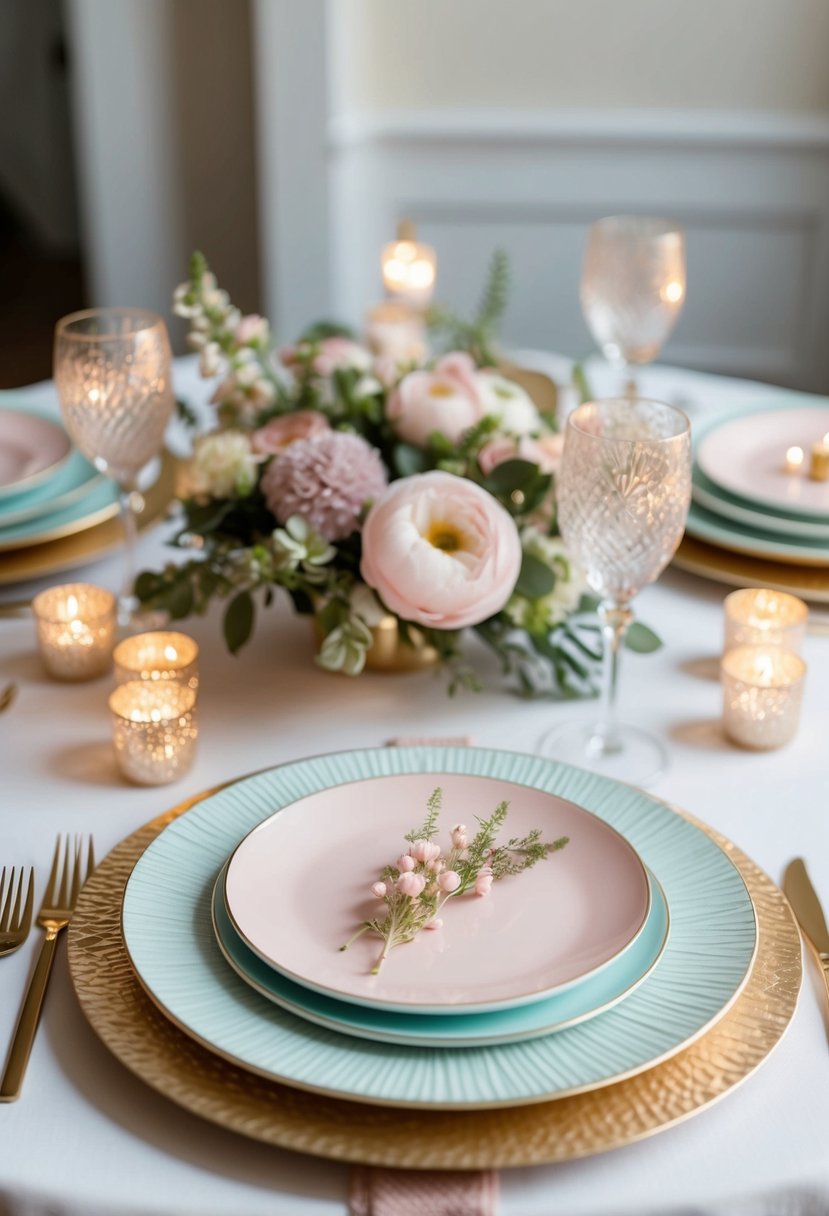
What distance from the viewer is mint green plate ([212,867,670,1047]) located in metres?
0.60

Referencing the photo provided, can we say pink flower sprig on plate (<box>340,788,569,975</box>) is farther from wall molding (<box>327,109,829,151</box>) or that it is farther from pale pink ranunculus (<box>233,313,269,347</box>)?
wall molding (<box>327,109,829,151</box>)

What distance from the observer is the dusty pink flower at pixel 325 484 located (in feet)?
3.10

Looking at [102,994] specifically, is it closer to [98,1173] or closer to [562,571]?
[98,1173]

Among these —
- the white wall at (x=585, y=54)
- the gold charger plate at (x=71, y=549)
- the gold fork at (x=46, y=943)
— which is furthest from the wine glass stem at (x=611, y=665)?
the white wall at (x=585, y=54)

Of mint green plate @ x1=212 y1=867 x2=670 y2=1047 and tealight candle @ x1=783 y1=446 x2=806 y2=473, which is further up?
tealight candle @ x1=783 y1=446 x2=806 y2=473

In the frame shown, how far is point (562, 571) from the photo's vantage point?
38.7 inches

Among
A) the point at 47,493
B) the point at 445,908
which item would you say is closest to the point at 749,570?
the point at 445,908

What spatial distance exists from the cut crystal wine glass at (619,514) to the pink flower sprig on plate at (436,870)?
0.18m

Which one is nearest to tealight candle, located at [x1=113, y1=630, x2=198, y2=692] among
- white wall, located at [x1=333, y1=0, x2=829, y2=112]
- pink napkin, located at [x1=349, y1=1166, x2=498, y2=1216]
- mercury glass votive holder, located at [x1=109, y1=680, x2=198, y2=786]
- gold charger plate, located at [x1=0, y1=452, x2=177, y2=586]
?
mercury glass votive holder, located at [x1=109, y1=680, x2=198, y2=786]

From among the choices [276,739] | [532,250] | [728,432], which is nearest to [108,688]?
[276,739]

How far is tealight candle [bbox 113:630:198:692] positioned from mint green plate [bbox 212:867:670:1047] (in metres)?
0.30

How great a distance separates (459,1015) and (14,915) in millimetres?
290

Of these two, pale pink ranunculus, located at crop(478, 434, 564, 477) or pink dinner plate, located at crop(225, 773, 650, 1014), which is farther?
pale pink ranunculus, located at crop(478, 434, 564, 477)

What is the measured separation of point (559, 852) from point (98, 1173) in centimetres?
30
